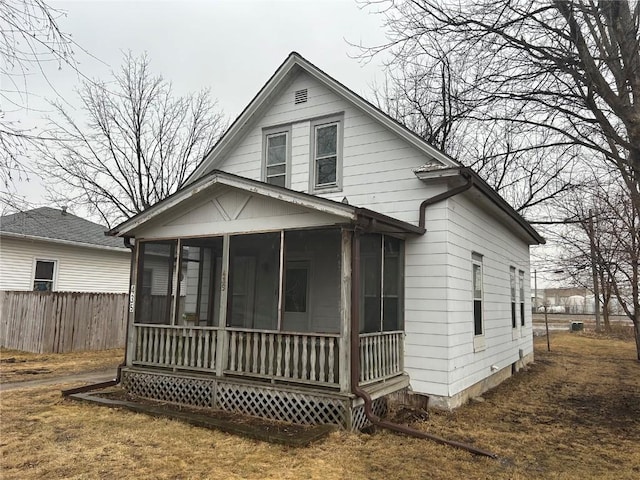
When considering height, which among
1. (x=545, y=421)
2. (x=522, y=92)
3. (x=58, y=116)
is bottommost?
(x=545, y=421)

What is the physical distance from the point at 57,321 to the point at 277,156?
9.34m

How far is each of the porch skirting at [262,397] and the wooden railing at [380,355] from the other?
15cm

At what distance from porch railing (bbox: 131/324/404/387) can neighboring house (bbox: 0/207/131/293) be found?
384 inches

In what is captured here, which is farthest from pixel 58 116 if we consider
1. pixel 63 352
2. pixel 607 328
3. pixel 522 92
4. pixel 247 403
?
pixel 607 328

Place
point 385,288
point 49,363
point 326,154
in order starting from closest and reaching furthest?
point 385,288 < point 326,154 < point 49,363

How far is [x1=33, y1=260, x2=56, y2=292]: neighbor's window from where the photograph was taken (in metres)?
16.5

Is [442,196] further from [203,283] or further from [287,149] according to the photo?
[203,283]

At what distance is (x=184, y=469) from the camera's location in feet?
16.2

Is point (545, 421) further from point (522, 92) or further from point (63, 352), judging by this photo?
point (63, 352)

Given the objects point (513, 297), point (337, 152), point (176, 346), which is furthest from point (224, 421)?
point (513, 297)

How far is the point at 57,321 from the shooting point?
14297 millimetres

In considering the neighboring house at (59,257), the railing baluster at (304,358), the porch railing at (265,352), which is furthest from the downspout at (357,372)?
the neighboring house at (59,257)

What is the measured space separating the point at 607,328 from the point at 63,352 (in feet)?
105

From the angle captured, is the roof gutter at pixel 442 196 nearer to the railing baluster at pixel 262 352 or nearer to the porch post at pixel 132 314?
the railing baluster at pixel 262 352
